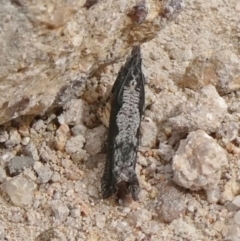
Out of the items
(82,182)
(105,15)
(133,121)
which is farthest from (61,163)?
(105,15)

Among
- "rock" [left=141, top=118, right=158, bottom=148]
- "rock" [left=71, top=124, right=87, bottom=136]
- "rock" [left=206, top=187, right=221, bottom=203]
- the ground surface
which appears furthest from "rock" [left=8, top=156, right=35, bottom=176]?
"rock" [left=206, top=187, right=221, bottom=203]

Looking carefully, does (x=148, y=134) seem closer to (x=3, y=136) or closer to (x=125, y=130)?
(x=125, y=130)

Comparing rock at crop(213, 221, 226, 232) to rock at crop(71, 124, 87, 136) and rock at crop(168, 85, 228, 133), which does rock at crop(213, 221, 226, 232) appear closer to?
rock at crop(168, 85, 228, 133)

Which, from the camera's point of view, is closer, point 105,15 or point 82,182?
point 105,15

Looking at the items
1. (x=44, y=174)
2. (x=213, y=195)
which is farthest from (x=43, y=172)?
(x=213, y=195)

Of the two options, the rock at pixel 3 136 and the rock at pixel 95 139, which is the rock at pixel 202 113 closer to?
the rock at pixel 95 139

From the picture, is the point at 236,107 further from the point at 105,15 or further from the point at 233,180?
the point at 105,15

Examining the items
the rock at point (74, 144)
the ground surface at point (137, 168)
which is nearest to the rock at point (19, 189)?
the ground surface at point (137, 168)
